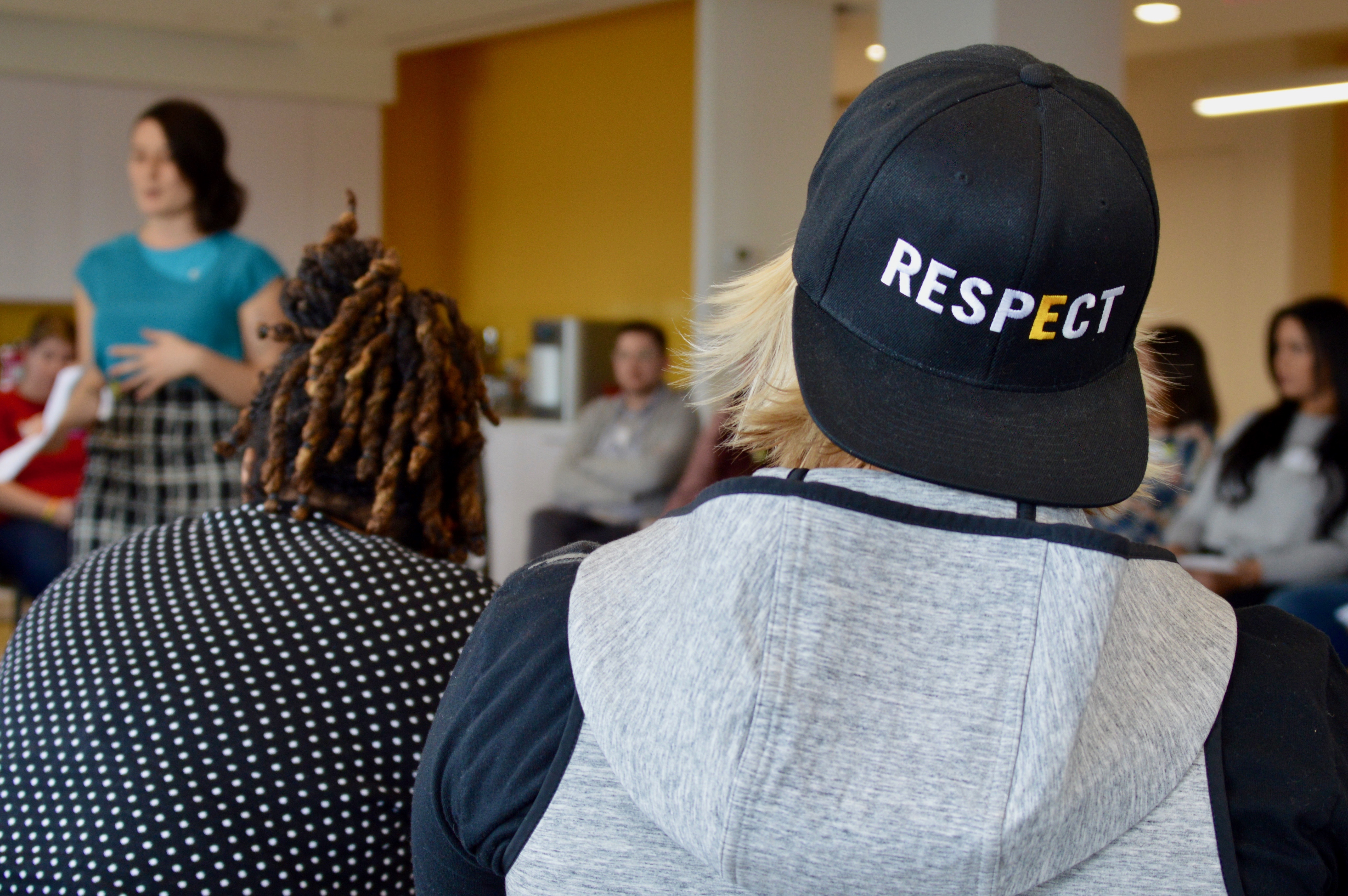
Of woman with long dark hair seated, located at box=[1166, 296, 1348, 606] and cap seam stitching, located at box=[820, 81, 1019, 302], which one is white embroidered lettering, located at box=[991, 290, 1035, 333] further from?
woman with long dark hair seated, located at box=[1166, 296, 1348, 606]

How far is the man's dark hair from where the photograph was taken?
15.7ft

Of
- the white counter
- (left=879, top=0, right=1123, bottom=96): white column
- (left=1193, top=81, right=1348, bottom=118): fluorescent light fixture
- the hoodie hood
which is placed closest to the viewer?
the hoodie hood

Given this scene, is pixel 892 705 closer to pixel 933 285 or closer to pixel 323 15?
pixel 933 285

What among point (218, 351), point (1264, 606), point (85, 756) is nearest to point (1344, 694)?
point (1264, 606)

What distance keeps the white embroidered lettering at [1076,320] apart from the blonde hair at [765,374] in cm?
12

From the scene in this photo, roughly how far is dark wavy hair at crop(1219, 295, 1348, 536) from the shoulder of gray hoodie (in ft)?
9.56

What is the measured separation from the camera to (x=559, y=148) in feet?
21.9

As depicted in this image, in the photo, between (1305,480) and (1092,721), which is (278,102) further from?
(1092,721)

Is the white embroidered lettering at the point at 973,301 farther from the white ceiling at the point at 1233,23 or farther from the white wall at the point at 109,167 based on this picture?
the white wall at the point at 109,167

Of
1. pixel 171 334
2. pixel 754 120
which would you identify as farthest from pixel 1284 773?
pixel 754 120

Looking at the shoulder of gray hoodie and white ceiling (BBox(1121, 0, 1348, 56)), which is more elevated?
white ceiling (BBox(1121, 0, 1348, 56))

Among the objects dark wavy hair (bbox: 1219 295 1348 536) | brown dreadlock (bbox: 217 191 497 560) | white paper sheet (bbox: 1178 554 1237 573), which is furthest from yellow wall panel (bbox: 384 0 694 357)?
brown dreadlock (bbox: 217 191 497 560)

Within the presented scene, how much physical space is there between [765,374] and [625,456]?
4.11 m

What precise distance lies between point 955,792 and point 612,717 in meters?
0.17
